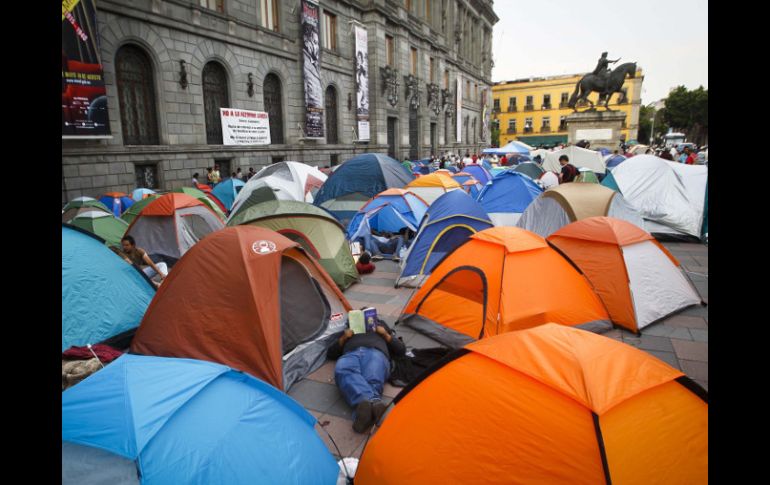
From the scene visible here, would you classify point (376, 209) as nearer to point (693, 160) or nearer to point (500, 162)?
point (693, 160)

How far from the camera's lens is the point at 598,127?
76.3 feet

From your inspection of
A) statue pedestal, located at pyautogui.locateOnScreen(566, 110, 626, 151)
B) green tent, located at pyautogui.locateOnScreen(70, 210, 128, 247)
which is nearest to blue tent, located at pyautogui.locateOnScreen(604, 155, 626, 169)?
statue pedestal, located at pyautogui.locateOnScreen(566, 110, 626, 151)

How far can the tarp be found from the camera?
9.69 metres

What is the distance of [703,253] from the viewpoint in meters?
8.92

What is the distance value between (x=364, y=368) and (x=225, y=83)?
16692 mm

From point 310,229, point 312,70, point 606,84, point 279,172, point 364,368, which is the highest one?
point 312,70

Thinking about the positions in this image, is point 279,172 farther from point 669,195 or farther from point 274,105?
point 669,195

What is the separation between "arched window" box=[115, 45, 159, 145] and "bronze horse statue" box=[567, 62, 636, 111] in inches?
847

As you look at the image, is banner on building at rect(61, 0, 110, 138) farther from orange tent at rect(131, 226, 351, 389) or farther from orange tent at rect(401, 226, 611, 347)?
orange tent at rect(401, 226, 611, 347)

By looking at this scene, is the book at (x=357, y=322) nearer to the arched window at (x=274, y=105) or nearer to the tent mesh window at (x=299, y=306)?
the tent mesh window at (x=299, y=306)

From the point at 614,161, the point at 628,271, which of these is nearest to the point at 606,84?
the point at 614,161
